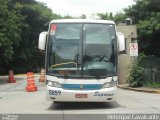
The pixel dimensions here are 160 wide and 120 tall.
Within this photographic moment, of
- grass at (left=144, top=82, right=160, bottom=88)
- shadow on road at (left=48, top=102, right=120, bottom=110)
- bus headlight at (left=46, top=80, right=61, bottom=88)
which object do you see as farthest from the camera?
grass at (left=144, top=82, right=160, bottom=88)

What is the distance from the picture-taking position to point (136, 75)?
88.4ft

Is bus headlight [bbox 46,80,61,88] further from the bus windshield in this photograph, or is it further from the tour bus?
the bus windshield

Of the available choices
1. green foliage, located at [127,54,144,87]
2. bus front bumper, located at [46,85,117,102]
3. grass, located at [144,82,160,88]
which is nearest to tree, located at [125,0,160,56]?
green foliage, located at [127,54,144,87]

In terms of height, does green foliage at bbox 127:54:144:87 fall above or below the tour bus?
below

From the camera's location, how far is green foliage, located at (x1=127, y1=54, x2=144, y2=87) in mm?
26750

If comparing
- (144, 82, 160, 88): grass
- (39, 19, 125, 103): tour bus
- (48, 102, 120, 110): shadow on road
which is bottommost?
(144, 82, 160, 88): grass

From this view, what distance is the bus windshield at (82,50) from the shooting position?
16.0 metres

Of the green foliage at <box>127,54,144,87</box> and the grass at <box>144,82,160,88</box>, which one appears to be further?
the green foliage at <box>127,54,144,87</box>

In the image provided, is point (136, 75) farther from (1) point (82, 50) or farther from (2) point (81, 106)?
(1) point (82, 50)

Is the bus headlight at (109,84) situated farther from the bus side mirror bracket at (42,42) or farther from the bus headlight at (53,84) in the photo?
the bus side mirror bracket at (42,42)

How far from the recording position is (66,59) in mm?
16172

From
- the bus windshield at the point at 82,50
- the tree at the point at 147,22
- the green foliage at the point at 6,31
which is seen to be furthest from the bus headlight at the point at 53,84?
the green foliage at the point at 6,31

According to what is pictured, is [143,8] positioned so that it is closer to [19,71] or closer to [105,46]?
[105,46]

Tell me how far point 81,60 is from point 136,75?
11.4m
